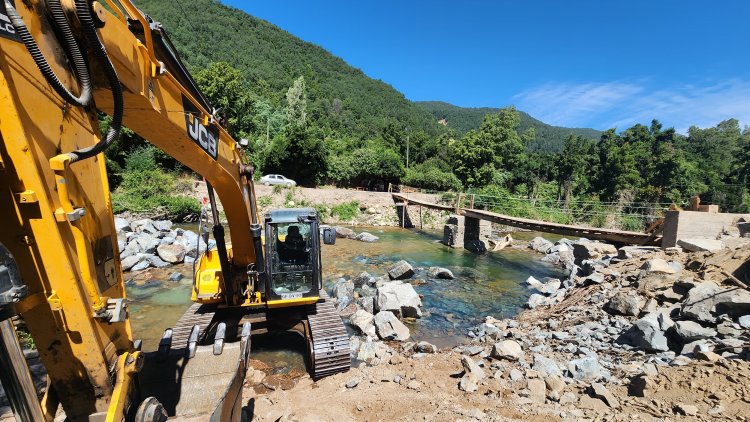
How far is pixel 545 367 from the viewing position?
504 centimetres

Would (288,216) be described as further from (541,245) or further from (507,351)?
(541,245)

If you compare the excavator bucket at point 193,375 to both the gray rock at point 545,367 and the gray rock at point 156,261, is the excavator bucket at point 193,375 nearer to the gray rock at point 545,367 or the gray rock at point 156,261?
the gray rock at point 545,367

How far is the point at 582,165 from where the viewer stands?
38.7 metres

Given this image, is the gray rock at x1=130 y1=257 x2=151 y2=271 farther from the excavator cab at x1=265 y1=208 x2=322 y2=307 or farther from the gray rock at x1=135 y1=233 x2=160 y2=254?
the excavator cab at x1=265 y1=208 x2=322 y2=307

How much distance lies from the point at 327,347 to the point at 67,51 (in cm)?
431

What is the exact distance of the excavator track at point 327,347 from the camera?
5082 millimetres

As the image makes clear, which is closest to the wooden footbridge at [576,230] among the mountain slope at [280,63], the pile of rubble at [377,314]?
the pile of rubble at [377,314]

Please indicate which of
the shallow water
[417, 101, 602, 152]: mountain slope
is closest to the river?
the shallow water

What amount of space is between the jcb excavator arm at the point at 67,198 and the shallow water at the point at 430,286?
422 cm

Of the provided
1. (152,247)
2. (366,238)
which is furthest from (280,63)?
(152,247)

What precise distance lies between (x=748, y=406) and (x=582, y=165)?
39.8 meters

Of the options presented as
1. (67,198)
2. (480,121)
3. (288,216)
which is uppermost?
(480,121)

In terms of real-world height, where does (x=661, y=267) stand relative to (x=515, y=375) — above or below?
above

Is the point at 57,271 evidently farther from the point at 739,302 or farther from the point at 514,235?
the point at 514,235
